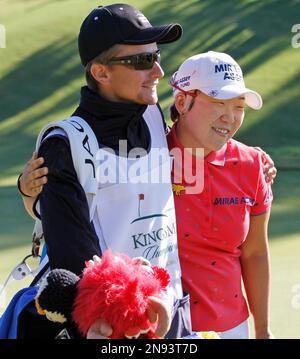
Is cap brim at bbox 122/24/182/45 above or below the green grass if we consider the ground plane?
above

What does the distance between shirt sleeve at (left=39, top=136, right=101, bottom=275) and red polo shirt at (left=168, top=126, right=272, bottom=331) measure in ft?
2.36

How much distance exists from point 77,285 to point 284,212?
24.5ft

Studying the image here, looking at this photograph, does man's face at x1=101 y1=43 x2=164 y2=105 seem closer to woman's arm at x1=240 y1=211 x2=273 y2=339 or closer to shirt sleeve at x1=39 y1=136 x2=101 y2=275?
shirt sleeve at x1=39 y1=136 x2=101 y2=275

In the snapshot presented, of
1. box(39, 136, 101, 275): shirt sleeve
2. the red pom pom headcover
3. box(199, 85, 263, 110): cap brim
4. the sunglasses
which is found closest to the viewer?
the red pom pom headcover

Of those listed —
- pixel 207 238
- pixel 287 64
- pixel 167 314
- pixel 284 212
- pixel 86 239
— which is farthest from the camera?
pixel 287 64

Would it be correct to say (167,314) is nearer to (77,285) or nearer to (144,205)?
(77,285)

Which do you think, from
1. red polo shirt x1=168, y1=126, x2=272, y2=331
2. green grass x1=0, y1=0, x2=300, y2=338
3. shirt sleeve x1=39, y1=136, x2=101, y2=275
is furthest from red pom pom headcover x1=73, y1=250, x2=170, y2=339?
green grass x1=0, y1=0, x2=300, y2=338

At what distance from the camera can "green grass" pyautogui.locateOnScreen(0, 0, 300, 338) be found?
45.6 feet

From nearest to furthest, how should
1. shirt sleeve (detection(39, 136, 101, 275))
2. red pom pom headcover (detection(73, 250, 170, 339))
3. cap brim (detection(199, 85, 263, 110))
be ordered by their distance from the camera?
1. red pom pom headcover (detection(73, 250, 170, 339))
2. shirt sleeve (detection(39, 136, 101, 275))
3. cap brim (detection(199, 85, 263, 110))

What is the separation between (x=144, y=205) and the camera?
307 centimetres

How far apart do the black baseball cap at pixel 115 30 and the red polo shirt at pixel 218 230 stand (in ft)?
1.86

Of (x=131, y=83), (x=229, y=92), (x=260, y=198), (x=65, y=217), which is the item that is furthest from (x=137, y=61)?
(x=260, y=198)

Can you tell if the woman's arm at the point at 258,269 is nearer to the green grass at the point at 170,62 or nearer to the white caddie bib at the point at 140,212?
the white caddie bib at the point at 140,212

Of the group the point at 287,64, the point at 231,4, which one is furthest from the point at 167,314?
the point at 231,4
